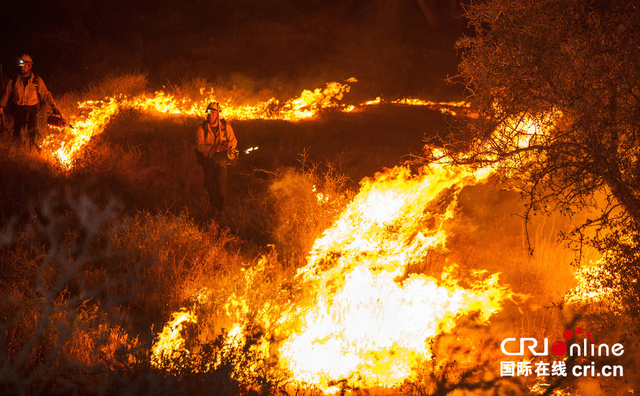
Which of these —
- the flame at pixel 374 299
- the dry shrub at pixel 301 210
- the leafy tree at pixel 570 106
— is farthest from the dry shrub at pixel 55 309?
the leafy tree at pixel 570 106

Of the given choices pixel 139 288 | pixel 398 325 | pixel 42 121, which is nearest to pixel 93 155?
pixel 42 121

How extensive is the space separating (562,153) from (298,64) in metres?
18.2

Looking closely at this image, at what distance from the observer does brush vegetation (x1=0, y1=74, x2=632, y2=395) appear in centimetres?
526

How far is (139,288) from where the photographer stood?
7.38m

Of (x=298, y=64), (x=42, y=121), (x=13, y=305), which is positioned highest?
(x=298, y=64)

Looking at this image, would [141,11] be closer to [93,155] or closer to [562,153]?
[93,155]

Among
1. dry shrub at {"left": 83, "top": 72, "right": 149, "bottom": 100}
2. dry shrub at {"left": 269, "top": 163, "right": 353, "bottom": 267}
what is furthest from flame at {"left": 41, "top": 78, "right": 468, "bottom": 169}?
dry shrub at {"left": 269, "top": 163, "right": 353, "bottom": 267}

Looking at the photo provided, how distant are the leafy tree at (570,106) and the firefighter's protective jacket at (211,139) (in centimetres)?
468

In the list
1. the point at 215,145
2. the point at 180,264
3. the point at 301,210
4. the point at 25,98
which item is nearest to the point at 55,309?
the point at 180,264

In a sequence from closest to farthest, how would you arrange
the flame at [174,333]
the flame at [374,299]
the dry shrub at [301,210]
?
the flame at [174,333]
the flame at [374,299]
the dry shrub at [301,210]

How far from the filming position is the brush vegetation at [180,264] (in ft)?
17.3

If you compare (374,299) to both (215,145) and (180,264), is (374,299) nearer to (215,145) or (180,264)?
(180,264)

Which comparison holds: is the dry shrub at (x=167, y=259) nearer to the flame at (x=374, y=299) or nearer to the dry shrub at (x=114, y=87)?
the flame at (x=374, y=299)

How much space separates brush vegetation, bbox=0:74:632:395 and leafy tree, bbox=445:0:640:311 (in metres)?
0.81
